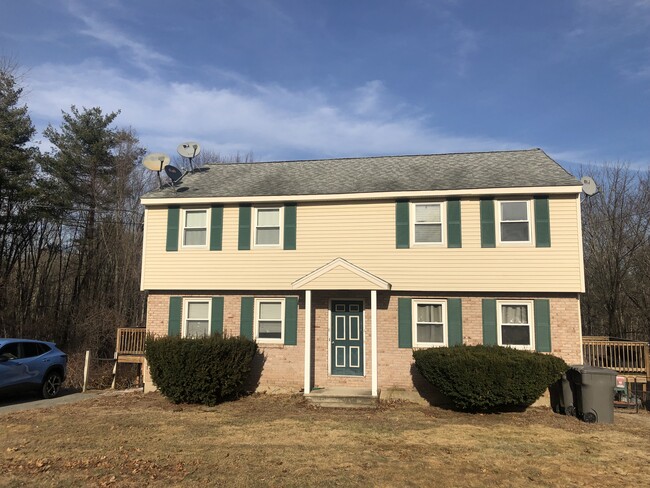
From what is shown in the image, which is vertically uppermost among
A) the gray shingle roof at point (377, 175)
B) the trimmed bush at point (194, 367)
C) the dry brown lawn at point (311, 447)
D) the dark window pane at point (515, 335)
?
the gray shingle roof at point (377, 175)

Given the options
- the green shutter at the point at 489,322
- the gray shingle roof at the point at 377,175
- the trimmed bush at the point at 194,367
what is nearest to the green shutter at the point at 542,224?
the gray shingle roof at the point at 377,175

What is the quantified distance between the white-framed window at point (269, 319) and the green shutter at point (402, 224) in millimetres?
3513

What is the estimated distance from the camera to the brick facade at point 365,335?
453 inches

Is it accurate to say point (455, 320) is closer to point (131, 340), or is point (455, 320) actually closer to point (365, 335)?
point (365, 335)

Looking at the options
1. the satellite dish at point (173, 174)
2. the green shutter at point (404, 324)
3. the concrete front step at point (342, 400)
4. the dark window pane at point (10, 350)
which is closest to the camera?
the concrete front step at point (342, 400)

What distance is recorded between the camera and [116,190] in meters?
26.4

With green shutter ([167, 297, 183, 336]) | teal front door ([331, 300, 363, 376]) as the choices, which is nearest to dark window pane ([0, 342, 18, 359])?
green shutter ([167, 297, 183, 336])

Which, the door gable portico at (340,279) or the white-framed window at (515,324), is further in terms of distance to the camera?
the door gable portico at (340,279)

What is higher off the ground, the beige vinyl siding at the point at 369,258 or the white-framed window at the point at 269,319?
the beige vinyl siding at the point at 369,258

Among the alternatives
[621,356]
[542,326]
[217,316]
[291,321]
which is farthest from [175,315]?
[621,356]

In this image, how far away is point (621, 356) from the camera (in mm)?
11852

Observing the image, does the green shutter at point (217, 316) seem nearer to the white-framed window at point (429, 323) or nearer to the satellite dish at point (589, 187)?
the white-framed window at point (429, 323)

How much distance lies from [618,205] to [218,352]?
23.5 m

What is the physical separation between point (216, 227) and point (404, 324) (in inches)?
226
